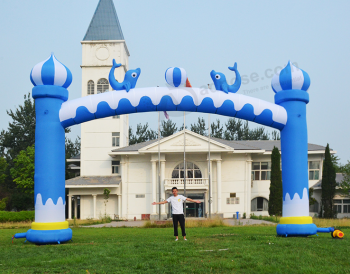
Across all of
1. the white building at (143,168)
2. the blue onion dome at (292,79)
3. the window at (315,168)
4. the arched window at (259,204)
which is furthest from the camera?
the arched window at (259,204)

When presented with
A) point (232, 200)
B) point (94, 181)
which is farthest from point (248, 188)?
point (94, 181)

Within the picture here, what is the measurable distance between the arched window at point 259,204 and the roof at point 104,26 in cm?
1959

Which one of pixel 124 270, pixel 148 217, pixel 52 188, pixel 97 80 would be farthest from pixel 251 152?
pixel 124 270

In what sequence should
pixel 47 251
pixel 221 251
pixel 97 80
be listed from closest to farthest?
pixel 221 251 < pixel 47 251 < pixel 97 80

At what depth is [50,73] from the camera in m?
11.7

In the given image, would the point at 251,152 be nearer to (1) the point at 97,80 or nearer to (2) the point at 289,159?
(1) the point at 97,80

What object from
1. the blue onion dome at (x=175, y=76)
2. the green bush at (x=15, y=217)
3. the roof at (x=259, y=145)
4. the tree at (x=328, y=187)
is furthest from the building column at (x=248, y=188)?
the blue onion dome at (x=175, y=76)

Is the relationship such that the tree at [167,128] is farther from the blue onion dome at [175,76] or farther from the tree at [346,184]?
the blue onion dome at [175,76]

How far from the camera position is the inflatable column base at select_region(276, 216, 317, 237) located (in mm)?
11562

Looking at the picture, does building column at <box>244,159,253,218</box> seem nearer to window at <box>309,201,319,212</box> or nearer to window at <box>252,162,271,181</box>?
window at <box>252,162,271,181</box>

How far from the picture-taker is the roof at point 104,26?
38.6 metres

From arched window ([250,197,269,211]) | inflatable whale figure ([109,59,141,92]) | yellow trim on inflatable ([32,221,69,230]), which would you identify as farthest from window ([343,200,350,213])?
yellow trim on inflatable ([32,221,69,230])

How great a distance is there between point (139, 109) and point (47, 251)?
4.73m

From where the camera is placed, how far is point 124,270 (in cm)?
664
